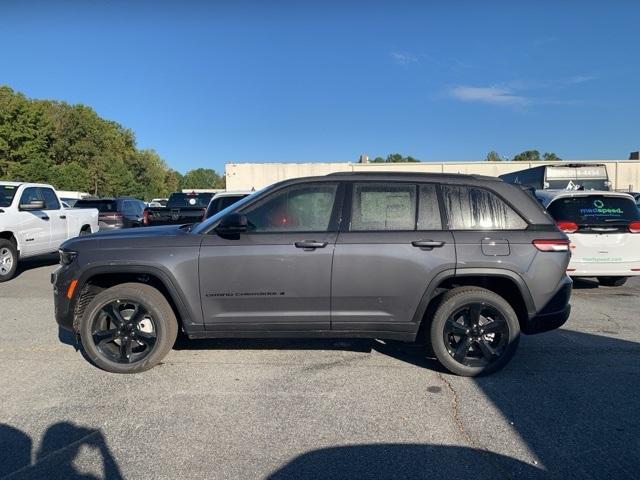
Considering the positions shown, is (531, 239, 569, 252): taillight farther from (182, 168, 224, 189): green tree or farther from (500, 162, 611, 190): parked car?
(182, 168, 224, 189): green tree

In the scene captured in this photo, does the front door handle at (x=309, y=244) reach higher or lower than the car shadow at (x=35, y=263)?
higher

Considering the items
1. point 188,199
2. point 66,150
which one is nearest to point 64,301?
point 188,199

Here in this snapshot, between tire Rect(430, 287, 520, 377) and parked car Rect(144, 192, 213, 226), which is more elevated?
parked car Rect(144, 192, 213, 226)

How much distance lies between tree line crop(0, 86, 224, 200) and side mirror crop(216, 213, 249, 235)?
53.0 meters

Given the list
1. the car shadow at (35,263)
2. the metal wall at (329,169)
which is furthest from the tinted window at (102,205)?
the metal wall at (329,169)

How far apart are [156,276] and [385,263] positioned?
2.09 meters

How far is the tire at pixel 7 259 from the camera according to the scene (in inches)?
370

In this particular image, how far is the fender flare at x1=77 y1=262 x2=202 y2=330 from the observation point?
4.39m

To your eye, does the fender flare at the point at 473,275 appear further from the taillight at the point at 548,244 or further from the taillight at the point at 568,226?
the taillight at the point at 568,226

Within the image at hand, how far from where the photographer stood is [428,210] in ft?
14.8

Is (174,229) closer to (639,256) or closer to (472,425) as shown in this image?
(472,425)

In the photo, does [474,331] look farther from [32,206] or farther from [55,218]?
[55,218]

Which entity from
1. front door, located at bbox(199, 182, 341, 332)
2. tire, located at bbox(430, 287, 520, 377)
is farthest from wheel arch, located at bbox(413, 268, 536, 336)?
front door, located at bbox(199, 182, 341, 332)

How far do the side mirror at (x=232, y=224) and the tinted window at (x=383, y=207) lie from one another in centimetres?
99
